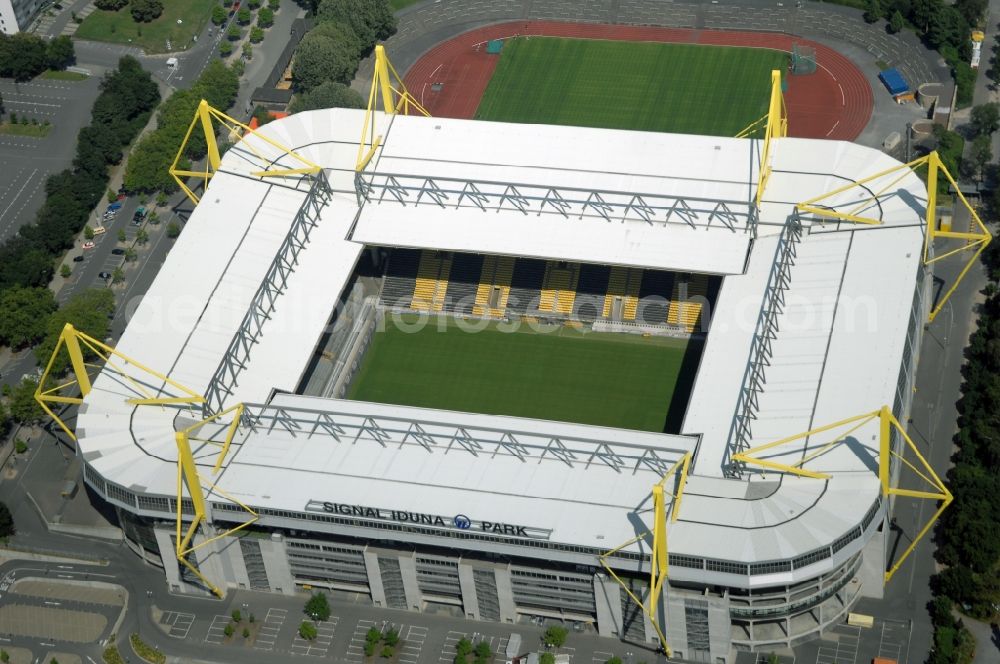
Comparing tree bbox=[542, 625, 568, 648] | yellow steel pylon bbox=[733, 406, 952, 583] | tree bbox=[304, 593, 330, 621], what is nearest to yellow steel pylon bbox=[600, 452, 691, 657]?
yellow steel pylon bbox=[733, 406, 952, 583]

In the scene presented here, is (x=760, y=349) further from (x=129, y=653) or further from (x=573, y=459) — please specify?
(x=129, y=653)

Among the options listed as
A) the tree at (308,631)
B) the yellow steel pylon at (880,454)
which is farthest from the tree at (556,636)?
the yellow steel pylon at (880,454)

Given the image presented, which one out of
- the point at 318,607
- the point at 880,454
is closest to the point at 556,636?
the point at 318,607

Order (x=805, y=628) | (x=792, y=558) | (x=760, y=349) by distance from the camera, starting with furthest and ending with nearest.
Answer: (x=760, y=349) → (x=805, y=628) → (x=792, y=558)

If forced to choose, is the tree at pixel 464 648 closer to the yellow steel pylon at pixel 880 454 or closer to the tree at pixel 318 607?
the tree at pixel 318 607

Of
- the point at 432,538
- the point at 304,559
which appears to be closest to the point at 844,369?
the point at 432,538

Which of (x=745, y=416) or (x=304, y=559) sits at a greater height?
(x=745, y=416)

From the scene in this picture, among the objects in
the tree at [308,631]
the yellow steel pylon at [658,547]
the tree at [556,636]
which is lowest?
the tree at [308,631]

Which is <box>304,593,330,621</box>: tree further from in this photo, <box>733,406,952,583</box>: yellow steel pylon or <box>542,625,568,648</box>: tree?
<box>733,406,952,583</box>: yellow steel pylon
